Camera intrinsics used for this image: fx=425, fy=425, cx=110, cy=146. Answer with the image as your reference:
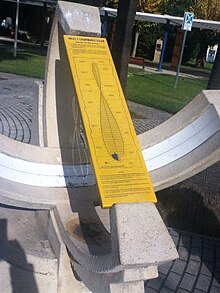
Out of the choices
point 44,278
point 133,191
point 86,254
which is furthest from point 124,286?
point 44,278

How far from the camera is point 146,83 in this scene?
54.1ft

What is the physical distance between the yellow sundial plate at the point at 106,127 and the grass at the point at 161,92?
24.8 ft

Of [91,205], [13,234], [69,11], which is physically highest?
[69,11]

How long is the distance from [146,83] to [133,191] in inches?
536

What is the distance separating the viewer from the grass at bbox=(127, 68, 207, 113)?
12.3 meters

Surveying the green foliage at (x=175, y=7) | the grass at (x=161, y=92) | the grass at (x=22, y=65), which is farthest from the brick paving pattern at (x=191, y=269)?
the green foliage at (x=175, y=7)

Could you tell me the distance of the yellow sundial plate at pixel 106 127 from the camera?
3.23m

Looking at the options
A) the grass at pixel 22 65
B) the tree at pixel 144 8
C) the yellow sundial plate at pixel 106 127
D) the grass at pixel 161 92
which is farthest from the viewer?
the tree at pixel 144 8

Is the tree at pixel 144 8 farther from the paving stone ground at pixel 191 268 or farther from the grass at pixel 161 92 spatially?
the paving stone ground at pixel 191 268

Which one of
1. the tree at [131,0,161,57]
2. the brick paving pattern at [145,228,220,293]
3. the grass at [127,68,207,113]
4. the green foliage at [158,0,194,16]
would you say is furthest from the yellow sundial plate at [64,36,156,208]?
the green foliage at [158,0,194,16]

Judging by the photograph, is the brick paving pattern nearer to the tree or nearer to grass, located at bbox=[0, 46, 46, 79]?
grass, located at bbox=[0, 46, 46, 79]

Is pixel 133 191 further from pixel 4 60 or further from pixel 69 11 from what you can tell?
pixel 4 60

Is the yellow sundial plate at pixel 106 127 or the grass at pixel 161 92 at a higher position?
the yellow sundial plate at pixel 106 127

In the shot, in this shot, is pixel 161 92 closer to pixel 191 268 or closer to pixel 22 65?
pixel 22 65
